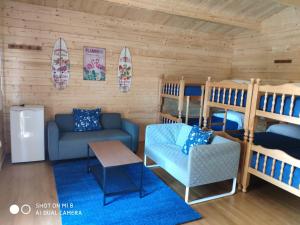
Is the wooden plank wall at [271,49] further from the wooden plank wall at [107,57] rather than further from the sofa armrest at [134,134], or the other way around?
the sofa armrest at [134,134]

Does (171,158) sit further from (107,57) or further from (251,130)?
(107,57)

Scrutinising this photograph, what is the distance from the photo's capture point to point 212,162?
8.79 ft

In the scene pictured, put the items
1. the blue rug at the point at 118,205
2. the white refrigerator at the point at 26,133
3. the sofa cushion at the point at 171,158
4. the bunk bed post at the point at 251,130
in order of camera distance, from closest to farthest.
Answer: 1. the blue rug at the point at 118,205
2. the sofa cushion at the point at 171,158
3. the bunk bed post at the point at 251,130
4. the white refrigerator at the point at 26,133

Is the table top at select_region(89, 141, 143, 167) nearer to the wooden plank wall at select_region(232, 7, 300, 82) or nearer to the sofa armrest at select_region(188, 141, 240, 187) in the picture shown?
the sofa armrest at select_region(188, 141, 240, 187)

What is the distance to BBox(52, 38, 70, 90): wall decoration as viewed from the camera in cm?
399

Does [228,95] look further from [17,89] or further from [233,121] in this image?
[17,89]

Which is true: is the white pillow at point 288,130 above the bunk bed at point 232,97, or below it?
below

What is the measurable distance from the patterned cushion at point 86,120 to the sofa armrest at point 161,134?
1.13 meters

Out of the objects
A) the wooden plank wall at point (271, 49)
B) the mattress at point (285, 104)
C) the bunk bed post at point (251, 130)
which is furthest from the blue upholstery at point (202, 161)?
the wooden plank wall at point (271, 49)

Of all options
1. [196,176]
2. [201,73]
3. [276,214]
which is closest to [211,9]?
[201,73]

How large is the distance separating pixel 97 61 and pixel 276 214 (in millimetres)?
3532

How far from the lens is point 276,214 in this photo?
2.57 m

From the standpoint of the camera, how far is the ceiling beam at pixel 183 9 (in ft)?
11.7

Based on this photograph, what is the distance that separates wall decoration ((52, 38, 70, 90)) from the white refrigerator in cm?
73
